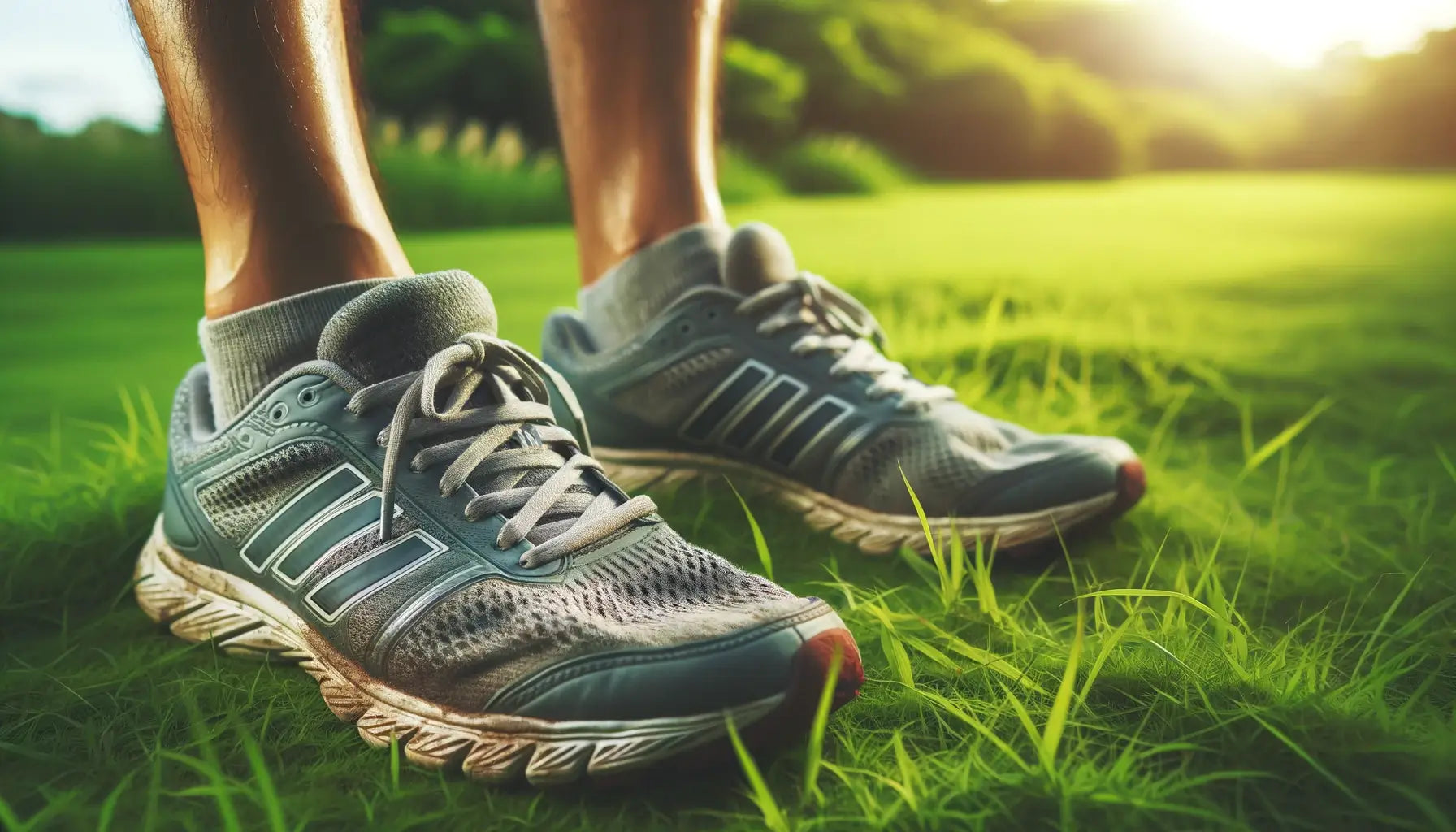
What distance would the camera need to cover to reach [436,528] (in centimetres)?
86

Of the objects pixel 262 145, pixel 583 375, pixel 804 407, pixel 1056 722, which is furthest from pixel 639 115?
pixel 1056 722

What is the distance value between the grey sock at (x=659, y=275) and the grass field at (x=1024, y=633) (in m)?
0.28

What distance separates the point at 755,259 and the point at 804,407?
22cm

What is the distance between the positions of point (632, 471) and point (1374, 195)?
6.90 metres

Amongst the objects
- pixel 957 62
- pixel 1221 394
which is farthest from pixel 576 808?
pixel 957 62

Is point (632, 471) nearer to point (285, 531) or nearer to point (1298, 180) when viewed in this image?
point (285, 531)

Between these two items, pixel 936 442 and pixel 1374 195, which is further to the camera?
pixel 1374 195

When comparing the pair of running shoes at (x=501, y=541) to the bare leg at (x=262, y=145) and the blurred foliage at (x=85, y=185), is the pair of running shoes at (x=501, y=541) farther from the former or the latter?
the blurred foliage at (x=85, y=185)

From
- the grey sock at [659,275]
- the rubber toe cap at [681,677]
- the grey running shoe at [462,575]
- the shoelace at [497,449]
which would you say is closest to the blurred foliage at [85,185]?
the grey sock at [659,275]

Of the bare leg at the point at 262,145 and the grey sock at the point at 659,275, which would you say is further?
the grey sock at the point at 659,275

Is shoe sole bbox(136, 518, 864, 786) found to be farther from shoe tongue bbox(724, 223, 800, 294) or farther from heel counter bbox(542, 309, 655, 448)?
shoe tongue bbox(724, 223, 800, 294)

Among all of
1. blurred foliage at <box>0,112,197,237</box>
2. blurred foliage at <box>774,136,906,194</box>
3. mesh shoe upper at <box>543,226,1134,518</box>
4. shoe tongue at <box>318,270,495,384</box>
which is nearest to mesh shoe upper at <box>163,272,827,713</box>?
shoe tongue at <box>318,270,495,384</box>

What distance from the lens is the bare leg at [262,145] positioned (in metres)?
0.93

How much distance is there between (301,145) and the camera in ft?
3.14
